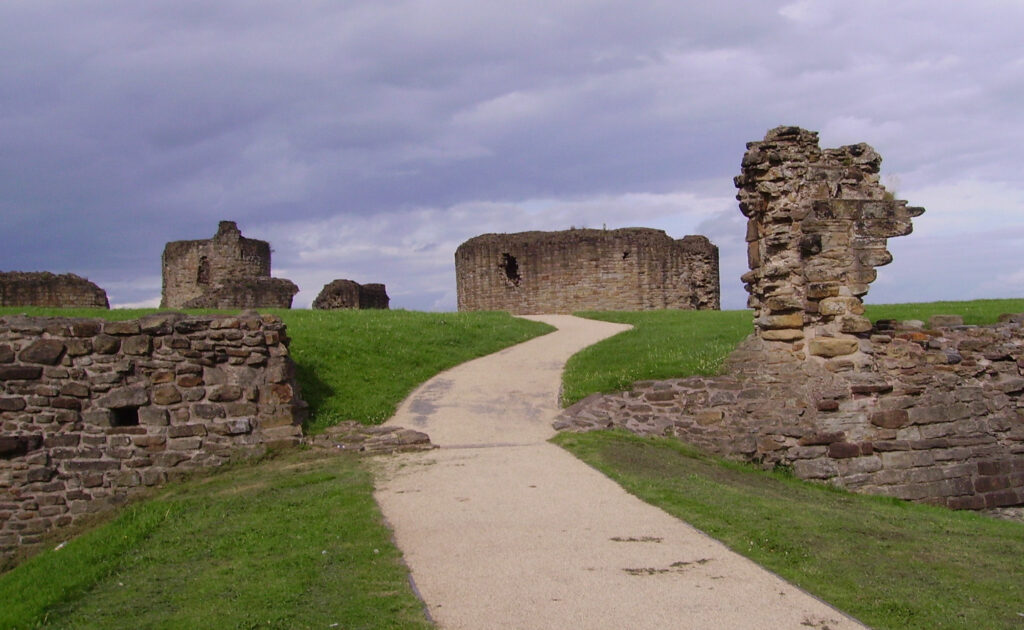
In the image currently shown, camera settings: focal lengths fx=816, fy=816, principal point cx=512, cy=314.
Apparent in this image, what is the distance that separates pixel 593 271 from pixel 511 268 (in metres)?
4.40

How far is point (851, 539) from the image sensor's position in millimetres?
7316

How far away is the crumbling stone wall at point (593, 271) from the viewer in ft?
125

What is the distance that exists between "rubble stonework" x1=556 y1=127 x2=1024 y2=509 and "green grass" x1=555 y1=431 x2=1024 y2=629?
885 mm

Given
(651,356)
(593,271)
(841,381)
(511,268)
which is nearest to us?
(841,381)

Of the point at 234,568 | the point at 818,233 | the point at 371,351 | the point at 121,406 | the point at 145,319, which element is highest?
the point at 818,233

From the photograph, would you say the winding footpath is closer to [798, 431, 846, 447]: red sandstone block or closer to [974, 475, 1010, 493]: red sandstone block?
[798, 431, 846, 447]: red sandstone block

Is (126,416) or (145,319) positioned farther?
(145,319)

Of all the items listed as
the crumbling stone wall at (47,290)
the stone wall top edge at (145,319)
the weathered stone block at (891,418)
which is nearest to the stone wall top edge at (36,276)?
the crumbling stone wall at (47,290)

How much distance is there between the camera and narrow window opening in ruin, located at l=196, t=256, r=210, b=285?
38.8m

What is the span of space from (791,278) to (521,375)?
18.8 ft

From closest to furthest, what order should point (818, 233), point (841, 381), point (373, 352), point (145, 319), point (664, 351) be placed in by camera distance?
point (145, 319) < point (841, 381) < point (818, 233) < point (664, 351) < point (373, 352)

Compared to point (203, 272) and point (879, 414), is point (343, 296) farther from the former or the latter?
point (879, 414)

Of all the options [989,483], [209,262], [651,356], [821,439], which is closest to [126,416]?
[651,356]

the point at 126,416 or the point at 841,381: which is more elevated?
the point at 841,381
